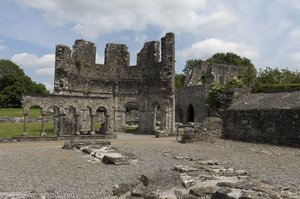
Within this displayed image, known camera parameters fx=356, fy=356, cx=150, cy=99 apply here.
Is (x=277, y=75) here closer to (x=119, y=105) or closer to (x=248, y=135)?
(x=119, y=105)

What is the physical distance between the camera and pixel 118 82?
35281 mm

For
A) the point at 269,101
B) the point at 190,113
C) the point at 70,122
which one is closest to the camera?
the point at 269,101

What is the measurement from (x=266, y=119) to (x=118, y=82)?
60.7ft

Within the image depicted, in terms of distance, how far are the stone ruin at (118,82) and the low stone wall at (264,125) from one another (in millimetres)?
9715

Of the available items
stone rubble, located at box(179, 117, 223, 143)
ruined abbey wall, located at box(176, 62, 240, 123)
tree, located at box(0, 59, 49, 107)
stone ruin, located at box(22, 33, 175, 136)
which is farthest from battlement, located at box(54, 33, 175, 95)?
tree, located at box(0, 59, 49, 107)

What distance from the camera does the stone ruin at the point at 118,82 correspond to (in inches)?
1208

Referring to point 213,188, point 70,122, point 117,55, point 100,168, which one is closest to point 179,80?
point 117,55

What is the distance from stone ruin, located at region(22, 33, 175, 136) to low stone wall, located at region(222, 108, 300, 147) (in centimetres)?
972

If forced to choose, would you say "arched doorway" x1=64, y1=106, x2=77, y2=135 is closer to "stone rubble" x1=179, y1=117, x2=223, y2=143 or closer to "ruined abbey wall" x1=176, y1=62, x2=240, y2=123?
"stone rubble" x1=179, y1=117, x2=223, y2=143

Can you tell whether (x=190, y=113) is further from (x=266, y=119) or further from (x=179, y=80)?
(x=179, y=80)

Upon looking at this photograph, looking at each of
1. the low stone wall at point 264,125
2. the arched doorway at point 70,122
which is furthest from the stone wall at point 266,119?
the arched doorway at point 70,122

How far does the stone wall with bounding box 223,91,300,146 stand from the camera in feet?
59.6

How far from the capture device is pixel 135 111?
4981cm

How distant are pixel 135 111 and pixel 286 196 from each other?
43.1 metres
